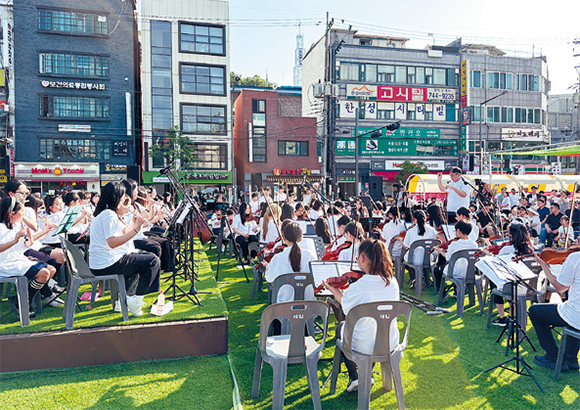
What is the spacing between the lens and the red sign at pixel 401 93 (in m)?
35.2

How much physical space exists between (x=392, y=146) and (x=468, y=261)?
1206 inches

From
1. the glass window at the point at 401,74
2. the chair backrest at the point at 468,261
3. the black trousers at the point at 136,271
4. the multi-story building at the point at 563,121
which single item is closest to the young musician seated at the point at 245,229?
the black trousers at the point at 136,271

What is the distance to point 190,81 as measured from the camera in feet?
100

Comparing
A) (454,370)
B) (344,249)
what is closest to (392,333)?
(454,370)

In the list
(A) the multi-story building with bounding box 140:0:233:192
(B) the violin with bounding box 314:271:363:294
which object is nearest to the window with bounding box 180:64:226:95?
(A) the multi-story building with bounding box 140:0:233:192

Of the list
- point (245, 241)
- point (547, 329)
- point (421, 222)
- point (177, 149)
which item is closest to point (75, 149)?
point (177, 149)

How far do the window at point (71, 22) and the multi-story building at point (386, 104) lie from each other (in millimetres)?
17098

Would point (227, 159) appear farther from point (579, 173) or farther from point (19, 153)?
point (579, 173)

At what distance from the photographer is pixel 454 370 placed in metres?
4.31

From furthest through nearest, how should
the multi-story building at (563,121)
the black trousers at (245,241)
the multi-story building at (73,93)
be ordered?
the multi-story building at (563,121)
the multi-story building at (73,93)
the black trousers at (245,241)

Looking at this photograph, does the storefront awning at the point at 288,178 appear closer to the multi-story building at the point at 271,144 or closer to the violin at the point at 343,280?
the multi-story building at the point at 271,144

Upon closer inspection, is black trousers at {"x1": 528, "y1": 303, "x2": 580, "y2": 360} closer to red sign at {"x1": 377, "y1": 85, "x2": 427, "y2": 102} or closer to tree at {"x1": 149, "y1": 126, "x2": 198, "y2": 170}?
tree at {"x1": 149, "y1": 126, "x2": 198, "y2": 170}

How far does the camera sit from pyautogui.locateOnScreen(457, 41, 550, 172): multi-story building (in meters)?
37.2

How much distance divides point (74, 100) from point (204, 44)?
33.3ft
